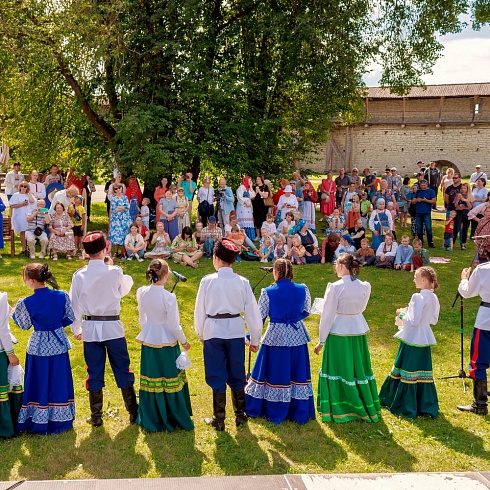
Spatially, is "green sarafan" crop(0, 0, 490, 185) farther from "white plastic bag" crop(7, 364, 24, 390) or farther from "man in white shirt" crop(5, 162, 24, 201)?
"white plastic bag" crop(7, 364, 24, 390)

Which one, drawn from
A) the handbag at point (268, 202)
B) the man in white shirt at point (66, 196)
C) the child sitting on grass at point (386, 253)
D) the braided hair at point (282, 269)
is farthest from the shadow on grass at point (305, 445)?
the handbag at point (268, 202)

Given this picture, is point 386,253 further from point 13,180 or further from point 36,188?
point 13,180

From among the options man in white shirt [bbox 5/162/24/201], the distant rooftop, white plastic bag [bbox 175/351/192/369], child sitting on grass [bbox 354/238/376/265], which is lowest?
white plastic bag [bbox 175/351/192/369]

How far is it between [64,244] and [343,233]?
6325 millimetres

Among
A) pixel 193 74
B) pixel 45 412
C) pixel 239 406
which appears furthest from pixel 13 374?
pixel 193 74

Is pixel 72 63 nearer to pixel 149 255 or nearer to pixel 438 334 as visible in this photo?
pixel 149 255

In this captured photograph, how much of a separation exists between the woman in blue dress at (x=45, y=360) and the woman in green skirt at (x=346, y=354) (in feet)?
7.85

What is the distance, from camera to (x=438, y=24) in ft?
61.1

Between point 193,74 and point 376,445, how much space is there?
13.2 metres

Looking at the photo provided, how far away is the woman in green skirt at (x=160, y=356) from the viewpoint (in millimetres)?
5668

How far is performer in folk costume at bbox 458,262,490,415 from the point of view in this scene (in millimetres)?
6262

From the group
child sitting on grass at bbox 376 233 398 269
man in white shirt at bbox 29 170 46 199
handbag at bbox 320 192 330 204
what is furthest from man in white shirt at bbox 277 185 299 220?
man in white shirt at bbox 29 170 46 199

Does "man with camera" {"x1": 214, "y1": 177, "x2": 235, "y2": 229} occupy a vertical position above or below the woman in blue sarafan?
above

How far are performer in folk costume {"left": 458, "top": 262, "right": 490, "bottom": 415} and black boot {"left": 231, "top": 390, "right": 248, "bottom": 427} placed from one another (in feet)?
7.83
